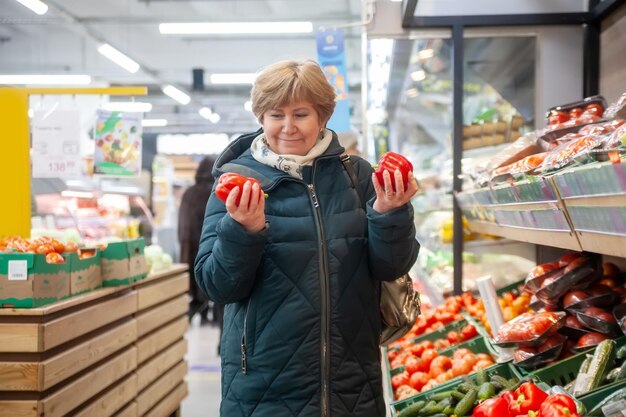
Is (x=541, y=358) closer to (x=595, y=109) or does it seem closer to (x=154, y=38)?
(x=595, y=109)

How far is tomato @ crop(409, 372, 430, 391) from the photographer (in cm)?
315

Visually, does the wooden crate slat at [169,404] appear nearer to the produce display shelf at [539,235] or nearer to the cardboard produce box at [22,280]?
the cardboard produce box at [22,280]

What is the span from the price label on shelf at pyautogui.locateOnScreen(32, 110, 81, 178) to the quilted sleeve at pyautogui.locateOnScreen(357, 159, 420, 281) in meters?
3.54

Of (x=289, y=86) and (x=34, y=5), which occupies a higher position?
(x=34, y=5)

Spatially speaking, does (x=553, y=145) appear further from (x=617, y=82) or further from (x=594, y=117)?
(x=617, y=82)

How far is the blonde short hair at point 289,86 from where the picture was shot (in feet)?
6.42

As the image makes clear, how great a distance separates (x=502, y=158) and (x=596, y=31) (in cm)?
134

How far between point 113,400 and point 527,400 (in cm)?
285

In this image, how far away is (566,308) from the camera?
2734 mm

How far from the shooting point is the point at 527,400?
1.89m

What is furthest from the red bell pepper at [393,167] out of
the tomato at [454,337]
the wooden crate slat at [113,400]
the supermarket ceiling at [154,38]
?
the supermarket ceiling at [154,38]

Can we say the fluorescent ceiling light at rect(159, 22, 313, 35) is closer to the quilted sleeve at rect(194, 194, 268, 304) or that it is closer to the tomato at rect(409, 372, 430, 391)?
the tomato at rect(409, 372, 430, 391)

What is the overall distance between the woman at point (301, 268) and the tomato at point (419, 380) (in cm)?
115

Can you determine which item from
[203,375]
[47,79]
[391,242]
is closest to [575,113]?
[391,242]
